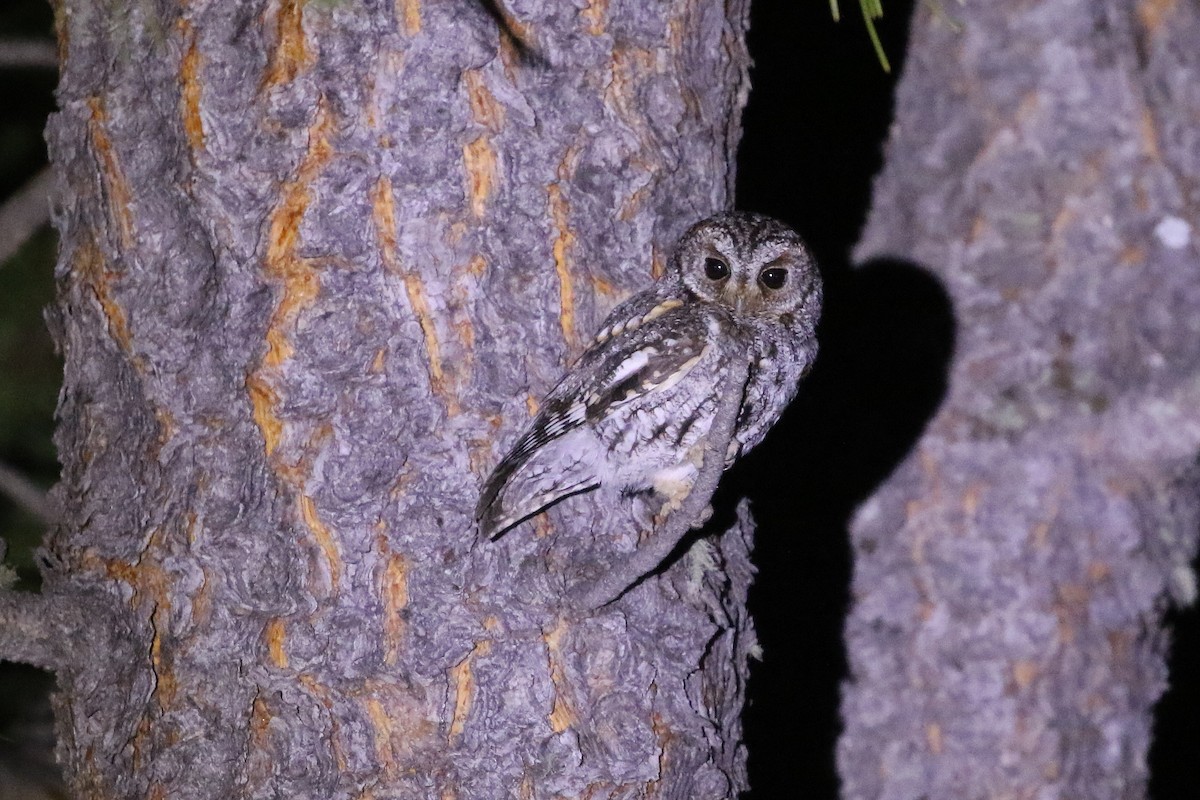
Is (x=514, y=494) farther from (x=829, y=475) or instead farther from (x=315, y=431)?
(x=829, y=475)

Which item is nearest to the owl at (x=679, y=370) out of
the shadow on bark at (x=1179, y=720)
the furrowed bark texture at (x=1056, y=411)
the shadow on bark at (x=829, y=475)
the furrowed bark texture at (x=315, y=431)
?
the furrowed bark texture at (x=315, y=431)

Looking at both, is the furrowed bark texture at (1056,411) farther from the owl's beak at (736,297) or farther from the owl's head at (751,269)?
the owl's beak at (736,297)

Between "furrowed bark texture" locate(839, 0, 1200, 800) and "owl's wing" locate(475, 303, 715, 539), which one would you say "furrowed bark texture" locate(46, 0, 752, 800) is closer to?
"owl's wing" locate(475, 303, 715, 539)

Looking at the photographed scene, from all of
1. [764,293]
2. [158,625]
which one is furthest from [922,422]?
[158,625]

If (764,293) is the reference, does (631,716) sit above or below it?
below

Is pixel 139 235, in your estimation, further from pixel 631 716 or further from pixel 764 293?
pixel 764 293

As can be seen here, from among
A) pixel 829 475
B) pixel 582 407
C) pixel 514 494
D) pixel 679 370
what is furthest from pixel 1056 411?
pixel 514 494

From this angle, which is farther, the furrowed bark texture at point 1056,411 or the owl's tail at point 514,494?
the furrowed bark texture at point 1056,411
